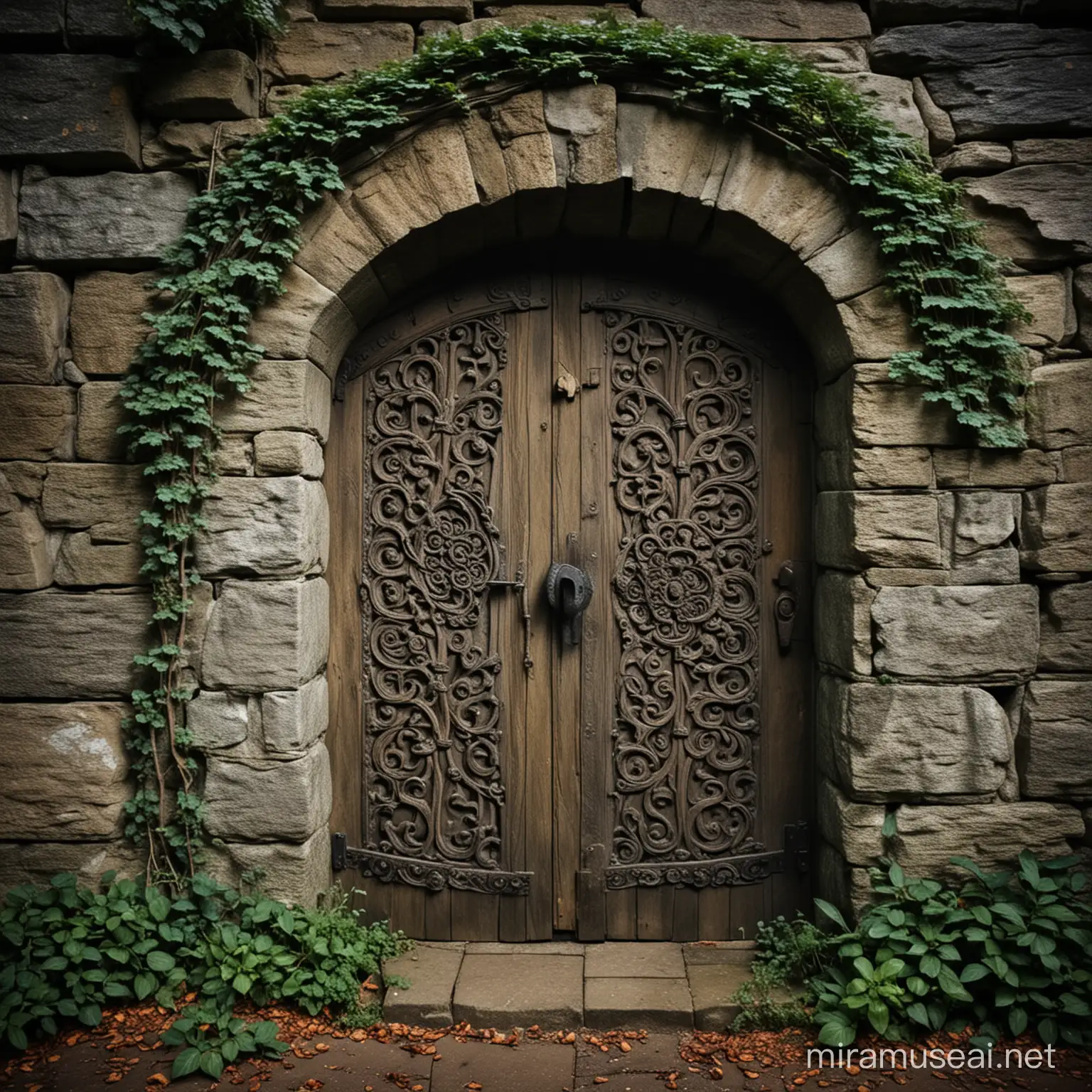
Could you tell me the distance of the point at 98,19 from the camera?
2.82 meters

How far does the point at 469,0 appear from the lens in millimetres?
2879

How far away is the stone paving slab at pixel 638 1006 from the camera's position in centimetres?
279

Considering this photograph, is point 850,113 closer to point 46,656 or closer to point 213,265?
point 213,265

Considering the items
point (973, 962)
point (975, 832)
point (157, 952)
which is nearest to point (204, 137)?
point (157, 952)

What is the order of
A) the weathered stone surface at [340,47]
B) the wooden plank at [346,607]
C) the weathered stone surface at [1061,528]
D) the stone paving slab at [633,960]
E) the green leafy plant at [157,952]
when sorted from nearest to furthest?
the green leafy plant at [157,952], the weathered stone surface at [1061,528], the weathered stone surface at [340,47], the stone paving slab at [633,960], the wooden plank at [346,607]

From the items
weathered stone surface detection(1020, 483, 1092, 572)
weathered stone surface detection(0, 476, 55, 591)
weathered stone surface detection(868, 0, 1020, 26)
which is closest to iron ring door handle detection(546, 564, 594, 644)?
weathered stone surface detection(1020, 483, 1092, 572)

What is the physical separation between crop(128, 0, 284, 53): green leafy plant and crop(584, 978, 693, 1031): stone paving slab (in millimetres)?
3311

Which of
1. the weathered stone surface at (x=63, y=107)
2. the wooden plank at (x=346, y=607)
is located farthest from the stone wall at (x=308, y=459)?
the wooden plank at (x=346, y=607)

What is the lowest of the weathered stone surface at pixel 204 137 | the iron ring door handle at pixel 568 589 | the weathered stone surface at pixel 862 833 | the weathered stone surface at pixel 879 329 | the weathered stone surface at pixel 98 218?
the weathered stone surface at pixel 862 833

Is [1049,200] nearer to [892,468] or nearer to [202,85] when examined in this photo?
[892,468]

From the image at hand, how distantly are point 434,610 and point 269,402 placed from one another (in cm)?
94

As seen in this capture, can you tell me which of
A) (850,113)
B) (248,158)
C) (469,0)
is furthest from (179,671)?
(850,113)

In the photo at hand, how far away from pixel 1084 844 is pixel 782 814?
97 centimetres

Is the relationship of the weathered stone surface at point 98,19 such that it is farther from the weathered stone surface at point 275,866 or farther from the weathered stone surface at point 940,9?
the weathered stone surface at point 275,866
